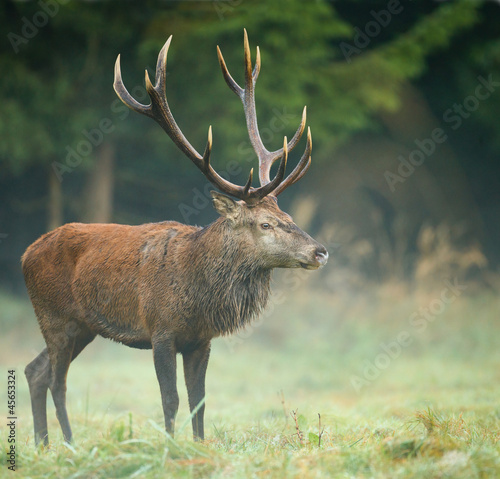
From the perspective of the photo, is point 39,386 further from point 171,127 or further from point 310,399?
point 310,399

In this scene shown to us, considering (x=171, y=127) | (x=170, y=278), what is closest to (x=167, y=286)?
(x=170, y=278)

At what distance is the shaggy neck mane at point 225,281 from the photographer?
4.99 m

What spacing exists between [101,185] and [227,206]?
773 cm

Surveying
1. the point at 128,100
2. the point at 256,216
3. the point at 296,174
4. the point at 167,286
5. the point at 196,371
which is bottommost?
the point at 196,371

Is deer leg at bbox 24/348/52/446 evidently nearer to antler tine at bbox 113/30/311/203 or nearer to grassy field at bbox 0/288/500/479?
grassy field at bbox 0/288/500/479

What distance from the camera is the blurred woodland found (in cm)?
1134

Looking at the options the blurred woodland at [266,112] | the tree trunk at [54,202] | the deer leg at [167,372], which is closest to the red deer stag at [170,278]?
the deer leg at [167,372]

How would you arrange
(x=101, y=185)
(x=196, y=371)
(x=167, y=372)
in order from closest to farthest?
(x=167, y=372) → (x=196, y=371) → (x=101, y=185)

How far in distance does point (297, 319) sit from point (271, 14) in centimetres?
493

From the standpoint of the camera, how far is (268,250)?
499 cm

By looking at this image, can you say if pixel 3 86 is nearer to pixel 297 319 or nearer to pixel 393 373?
pixel 297 319

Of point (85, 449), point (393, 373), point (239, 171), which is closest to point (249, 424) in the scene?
point (85, 449)

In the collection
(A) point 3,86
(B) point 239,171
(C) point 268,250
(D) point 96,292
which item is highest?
(A) point 3,86

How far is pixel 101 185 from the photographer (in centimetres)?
1234
